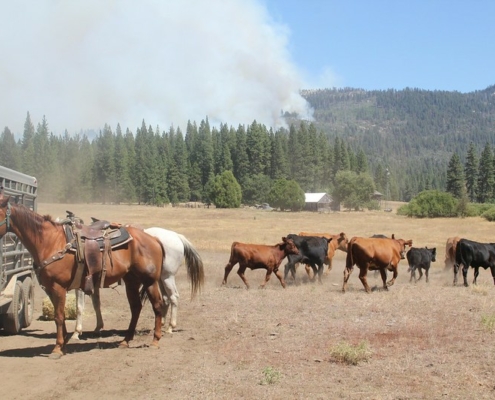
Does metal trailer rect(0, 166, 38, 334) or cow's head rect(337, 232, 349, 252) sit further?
cow's head rect(337, 232, 349, 252)

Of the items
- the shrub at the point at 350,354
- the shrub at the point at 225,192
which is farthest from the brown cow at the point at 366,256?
the shrub at the point at 225,192

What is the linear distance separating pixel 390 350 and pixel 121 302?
382 inches

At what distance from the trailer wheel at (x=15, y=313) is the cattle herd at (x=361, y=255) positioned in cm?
854

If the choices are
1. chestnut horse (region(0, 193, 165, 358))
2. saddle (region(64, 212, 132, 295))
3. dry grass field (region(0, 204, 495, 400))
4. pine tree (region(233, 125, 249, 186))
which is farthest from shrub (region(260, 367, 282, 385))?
pine tree (region(233, 125, 249, 186))

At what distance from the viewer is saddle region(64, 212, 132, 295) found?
31.9 ft

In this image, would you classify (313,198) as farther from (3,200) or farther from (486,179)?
(3,200)

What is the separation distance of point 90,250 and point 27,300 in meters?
3.44

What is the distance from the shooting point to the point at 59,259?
9.58 meters

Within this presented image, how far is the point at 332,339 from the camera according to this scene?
1023 cm

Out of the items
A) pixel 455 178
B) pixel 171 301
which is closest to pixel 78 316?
pixel 171 301

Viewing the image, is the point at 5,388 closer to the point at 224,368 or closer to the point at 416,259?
the point at 224,368

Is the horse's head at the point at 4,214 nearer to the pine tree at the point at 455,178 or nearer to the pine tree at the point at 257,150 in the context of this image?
the pine tree at the point at 455,178

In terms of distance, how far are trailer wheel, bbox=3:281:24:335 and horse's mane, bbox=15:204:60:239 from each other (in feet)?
6.78

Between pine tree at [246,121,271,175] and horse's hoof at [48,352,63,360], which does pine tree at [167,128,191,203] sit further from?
horse's hoof at [48,352,63,360]
